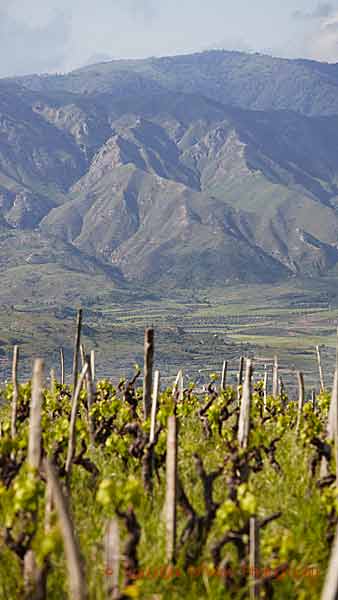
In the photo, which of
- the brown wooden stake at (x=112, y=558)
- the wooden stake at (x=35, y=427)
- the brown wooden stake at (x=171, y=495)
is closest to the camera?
the brown wooden stake at (x=112, y=558)

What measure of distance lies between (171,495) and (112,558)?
1456mm

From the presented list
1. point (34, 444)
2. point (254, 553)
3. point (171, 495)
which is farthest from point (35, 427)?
point (254, 553)

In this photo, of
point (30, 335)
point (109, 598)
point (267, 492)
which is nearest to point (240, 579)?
point (109, 598)

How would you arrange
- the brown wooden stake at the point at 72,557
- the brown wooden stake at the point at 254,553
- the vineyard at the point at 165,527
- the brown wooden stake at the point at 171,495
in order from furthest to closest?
the brown wooden stake at the point at 171,495 < the brown wooden stake at the point at 254,553 < the vineyard at the point at 165,527 < the brown wooden stake at the point at 72,557

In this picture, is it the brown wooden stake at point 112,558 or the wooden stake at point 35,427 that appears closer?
the brown wooden stake at point 112,558

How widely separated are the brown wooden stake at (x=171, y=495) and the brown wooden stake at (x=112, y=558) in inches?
43.9

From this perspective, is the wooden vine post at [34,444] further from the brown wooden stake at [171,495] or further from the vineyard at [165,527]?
the brown wooden stake at [171,495]

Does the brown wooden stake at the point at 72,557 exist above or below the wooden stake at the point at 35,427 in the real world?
below

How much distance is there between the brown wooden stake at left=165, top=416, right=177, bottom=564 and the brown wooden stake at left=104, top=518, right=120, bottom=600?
1.11 meters

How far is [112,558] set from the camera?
6.40 m

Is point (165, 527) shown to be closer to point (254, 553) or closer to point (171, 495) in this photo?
point (171, 495)

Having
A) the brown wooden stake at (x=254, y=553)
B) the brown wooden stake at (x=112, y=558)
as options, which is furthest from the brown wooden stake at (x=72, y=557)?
the brown wooden stake at (x=254, y=553)

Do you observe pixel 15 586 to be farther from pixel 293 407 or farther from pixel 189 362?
pixel 189 362

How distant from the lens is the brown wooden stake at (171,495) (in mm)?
7602
